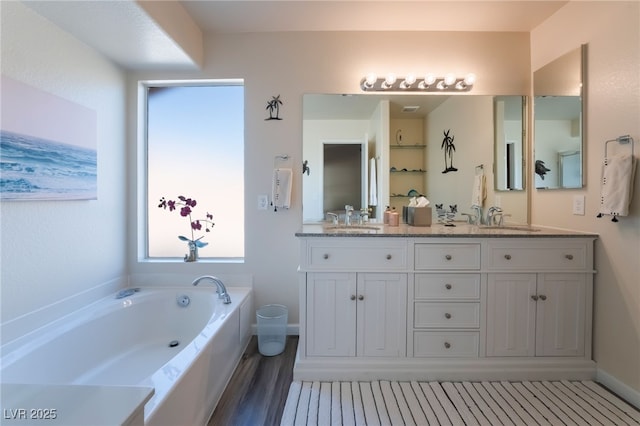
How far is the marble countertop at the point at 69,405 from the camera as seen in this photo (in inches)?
28.5

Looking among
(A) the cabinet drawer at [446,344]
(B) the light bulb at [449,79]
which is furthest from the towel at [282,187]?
(B) the light bulb at [449,79]

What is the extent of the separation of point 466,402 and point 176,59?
121 inches

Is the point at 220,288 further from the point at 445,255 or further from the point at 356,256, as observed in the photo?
the point at 445,255

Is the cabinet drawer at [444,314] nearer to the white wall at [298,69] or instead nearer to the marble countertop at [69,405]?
the white wall at [298,69]

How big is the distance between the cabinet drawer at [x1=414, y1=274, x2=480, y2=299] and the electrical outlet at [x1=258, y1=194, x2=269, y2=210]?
1310 mm

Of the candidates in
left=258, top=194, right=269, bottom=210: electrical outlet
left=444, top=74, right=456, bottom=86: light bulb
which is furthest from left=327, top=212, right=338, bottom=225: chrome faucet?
left=444, top=74, right=456, bottom=86: light bulb

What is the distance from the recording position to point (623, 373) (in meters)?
1.65

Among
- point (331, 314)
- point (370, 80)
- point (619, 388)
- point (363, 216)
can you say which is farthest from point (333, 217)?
point (619, 388)

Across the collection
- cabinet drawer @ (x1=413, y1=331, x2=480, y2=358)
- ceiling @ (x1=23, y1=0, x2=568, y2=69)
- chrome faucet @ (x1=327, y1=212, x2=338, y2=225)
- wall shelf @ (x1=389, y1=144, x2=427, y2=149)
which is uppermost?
ceiling @ (x1=23, y1=0, x2=568, y2=69)

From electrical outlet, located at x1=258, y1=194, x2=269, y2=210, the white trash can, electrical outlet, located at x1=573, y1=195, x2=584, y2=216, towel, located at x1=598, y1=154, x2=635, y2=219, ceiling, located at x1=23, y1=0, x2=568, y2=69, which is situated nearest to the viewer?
towel, located at x1=598, y1=154, x2=635, y2=219

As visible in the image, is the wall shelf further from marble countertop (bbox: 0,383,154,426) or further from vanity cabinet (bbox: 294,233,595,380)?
marble countertop (bbox: 0,383,154,426)

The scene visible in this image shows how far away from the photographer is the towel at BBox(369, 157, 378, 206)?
7.82 ft

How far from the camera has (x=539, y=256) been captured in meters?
1.79

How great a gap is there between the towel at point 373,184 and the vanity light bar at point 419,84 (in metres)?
0.59
